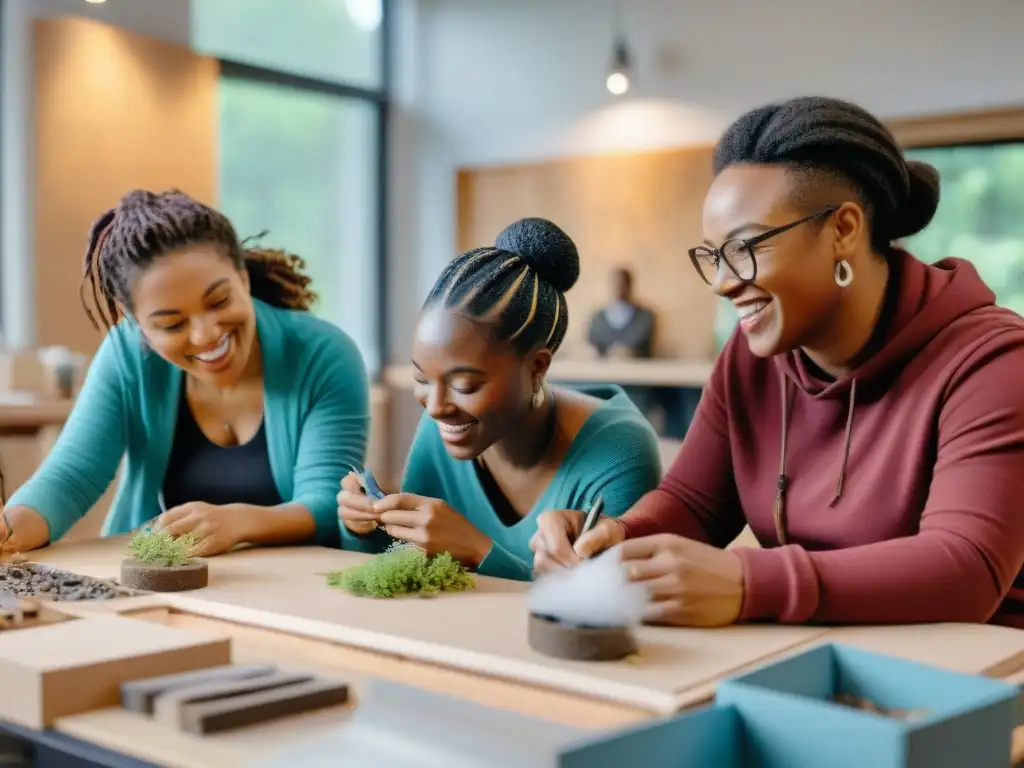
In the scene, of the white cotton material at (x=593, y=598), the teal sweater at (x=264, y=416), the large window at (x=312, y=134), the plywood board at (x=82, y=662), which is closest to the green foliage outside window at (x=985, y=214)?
the large window at (x=312, y=134)

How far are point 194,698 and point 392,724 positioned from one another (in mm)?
178

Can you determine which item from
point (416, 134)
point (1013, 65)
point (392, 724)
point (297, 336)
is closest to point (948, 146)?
point (1013, 65)

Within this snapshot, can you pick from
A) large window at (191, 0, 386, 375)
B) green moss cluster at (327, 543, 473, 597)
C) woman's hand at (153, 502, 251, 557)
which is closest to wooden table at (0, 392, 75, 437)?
large window at (191, 0, 386, 375)

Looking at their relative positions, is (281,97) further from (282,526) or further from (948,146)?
(282,526)

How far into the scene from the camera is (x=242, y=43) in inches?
245

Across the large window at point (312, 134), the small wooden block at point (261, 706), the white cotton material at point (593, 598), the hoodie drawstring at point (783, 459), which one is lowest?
the small wooden block at point (261, 706)

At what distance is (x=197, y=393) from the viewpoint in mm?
2104

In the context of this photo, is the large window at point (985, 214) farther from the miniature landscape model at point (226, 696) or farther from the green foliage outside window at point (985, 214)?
the miniature landscape model at point (226, 696)

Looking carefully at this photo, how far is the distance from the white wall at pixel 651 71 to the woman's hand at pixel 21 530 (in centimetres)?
453

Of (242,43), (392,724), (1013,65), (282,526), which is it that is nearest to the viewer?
(392,724)

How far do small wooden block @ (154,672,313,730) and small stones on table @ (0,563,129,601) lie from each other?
0.47m

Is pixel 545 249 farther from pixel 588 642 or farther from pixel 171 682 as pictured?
pixel 171 682

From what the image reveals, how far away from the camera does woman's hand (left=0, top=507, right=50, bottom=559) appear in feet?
5.75

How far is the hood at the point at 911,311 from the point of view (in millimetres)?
1434
